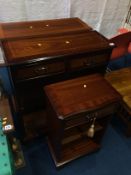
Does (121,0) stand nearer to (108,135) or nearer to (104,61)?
(104,61)

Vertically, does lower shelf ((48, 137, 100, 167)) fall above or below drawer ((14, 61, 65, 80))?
below

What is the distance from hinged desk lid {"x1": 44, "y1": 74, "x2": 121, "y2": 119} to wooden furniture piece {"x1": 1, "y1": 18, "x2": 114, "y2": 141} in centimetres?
14

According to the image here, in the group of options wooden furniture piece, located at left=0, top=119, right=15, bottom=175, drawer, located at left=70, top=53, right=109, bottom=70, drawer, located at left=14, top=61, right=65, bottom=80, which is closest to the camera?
wooden furniture piece, located at left=0, top=119, right=15, bottom=175

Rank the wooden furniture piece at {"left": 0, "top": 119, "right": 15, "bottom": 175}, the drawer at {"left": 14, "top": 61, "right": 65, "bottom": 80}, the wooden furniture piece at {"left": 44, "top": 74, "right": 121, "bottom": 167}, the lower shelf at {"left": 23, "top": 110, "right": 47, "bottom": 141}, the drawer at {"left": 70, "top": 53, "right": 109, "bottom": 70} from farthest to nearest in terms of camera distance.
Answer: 1. the lower shelf at {"left": 23, "top": 110, "right": 47, "bottom": 141}
2. the drawer at {"left": 70, "top": 53, "right": 109, "bottom": 70}
3. the drawer at {"left": 14, "top": 61, "right": 65, "bottom": 80}
4. the wooden furniture piece at {"left": 44, "top": 74, "right": 121, "bottom": 167}
5. the wooden furniture piece at {"left": 0, "top": 119, "right": 15, "bottom": 175}

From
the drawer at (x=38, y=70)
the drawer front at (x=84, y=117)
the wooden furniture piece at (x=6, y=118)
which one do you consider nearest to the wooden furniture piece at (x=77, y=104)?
the drawer front at (x=84, y=117)

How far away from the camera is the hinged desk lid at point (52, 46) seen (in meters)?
1.08

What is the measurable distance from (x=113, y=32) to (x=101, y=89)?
1929 millimetres

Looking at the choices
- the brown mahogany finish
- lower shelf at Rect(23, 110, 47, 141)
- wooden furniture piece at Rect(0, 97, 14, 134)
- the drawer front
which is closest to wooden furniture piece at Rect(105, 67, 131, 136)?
the drawer front

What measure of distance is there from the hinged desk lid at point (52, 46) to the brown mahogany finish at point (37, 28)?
0.26 feet

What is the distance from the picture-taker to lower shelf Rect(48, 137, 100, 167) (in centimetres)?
128

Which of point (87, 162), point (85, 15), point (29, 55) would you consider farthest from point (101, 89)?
point (85, 15)

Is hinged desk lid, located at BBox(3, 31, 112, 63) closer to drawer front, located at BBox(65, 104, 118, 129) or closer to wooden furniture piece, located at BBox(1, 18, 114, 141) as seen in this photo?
wooden furniture piece, located at BBox(1, 18, 114, 141)

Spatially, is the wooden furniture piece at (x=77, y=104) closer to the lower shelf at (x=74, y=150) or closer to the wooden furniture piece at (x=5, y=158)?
the lower shelf at (x=74, y=150)

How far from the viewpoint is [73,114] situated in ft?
3.03
